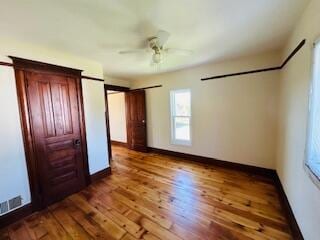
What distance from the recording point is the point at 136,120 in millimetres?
4949

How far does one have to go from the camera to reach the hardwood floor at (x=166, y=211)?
1.78m

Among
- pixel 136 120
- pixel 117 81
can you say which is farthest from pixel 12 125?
pixel 136 120

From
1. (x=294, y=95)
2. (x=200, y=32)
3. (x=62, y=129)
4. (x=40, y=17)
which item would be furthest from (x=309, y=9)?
(x=62, y=129)

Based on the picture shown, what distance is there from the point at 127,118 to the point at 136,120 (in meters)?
0.41

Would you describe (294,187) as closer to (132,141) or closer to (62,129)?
(62,129)

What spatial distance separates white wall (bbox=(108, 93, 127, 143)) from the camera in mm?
5496

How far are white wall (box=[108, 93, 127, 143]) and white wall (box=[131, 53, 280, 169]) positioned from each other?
6.03ft

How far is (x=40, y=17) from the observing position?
1.55 meters

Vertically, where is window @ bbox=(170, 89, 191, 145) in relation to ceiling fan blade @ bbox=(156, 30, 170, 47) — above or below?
below

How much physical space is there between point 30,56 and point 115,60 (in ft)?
4.17

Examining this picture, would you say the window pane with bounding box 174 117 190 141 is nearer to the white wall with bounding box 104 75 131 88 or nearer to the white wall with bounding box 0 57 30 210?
the white wall with bounding box 104 75 131 88

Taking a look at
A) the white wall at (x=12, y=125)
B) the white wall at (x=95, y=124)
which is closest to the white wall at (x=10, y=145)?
the white wall at (x=12, y=125)

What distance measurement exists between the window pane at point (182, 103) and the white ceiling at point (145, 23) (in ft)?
5.24

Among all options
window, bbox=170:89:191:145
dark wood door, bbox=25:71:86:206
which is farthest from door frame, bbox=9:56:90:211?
window, bbox=170:89:191:145
